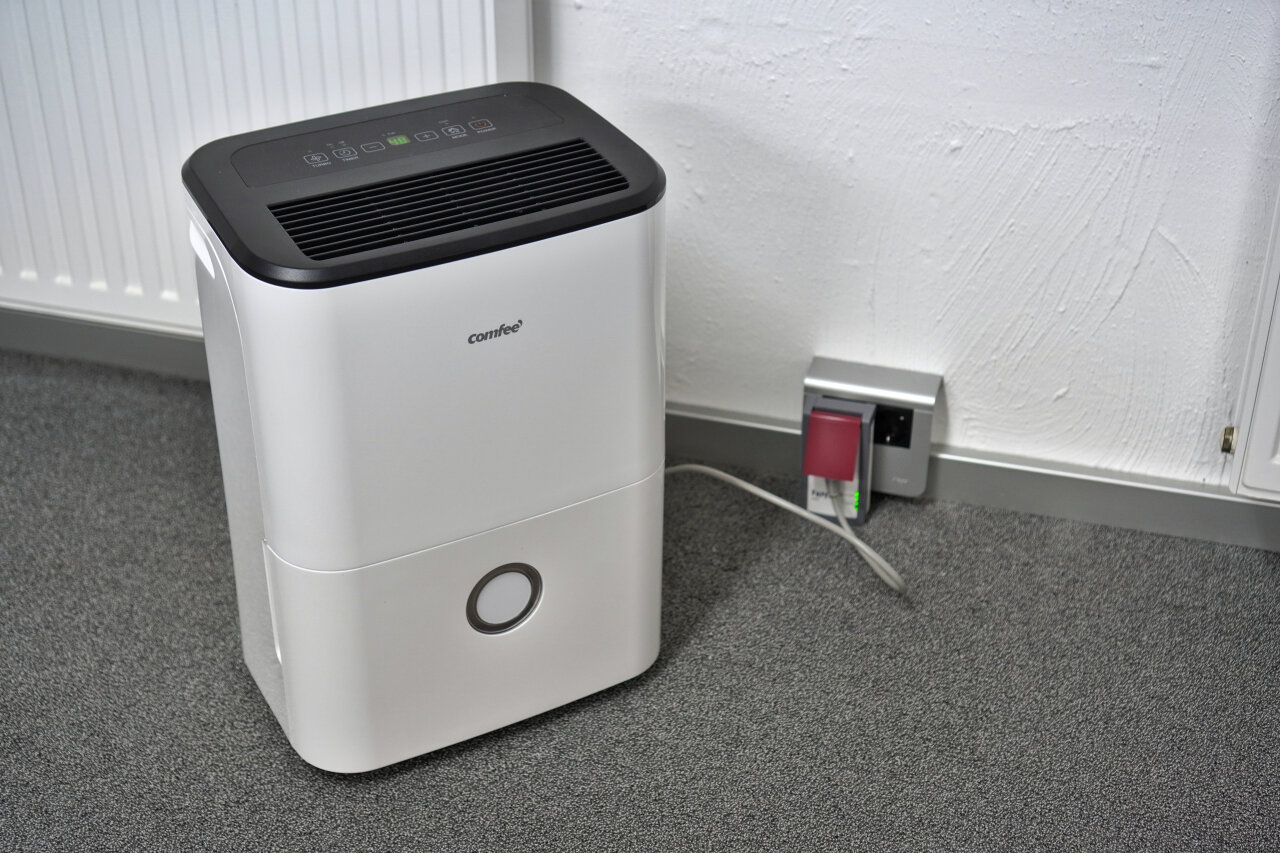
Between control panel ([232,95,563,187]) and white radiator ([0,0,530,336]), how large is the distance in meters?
0.23

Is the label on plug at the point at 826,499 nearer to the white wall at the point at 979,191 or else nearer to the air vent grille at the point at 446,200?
the white wall at the point at 979,191

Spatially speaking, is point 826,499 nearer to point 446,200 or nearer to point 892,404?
point 892,404

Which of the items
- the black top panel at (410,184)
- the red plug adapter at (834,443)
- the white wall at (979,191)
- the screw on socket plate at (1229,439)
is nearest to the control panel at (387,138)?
the black top panel at (410,184)

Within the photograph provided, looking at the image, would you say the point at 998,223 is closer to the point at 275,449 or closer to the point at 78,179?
the point at 275,449

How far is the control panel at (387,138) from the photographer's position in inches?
35.1

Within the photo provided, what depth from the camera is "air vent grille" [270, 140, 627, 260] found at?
0.83 m

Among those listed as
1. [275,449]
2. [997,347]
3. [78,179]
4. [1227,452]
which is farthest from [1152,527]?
[78,179]

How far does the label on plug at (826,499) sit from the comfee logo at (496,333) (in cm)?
50

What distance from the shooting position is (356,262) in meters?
0.80

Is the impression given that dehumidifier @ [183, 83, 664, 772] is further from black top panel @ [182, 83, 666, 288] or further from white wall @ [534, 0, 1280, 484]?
white wall @ [534, 0, 1280, 484]

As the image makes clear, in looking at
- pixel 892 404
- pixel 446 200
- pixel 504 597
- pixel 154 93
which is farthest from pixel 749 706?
pixel 154 93

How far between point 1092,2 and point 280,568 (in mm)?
788

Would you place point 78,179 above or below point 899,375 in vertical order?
above

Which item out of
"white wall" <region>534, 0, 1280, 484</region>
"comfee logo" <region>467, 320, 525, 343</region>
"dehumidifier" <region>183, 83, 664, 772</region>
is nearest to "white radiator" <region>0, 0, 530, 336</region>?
"white wall" <region>534, 0, 1280, 484</region>
